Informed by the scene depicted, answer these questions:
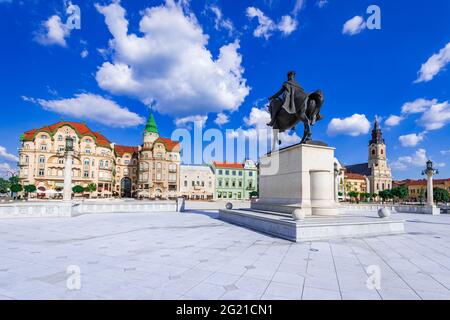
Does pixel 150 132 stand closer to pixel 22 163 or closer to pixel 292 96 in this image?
pixel 22 163

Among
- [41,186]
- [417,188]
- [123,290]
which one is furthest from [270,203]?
[417,188]

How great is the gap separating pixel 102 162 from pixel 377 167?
123 metres

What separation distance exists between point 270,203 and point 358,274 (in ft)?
34.2

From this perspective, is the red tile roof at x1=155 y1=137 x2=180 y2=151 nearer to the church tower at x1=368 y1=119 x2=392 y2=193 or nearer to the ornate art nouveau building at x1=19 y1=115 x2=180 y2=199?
the ornate art nouveau building at x1=19 y1=115 x2=180 y2=199

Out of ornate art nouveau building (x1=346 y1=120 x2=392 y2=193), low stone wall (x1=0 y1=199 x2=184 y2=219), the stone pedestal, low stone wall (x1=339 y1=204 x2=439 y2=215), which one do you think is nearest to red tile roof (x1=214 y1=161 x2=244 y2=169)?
low stone wall (x1=339 y1=204 x2=439 y2=215)

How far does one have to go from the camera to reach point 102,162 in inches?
2645

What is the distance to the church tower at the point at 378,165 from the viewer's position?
116 m

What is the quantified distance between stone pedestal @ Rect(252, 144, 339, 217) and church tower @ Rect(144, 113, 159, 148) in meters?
65.6

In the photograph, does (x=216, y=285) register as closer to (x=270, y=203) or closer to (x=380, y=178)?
(x=270, y=203)

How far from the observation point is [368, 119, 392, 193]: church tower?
382ft

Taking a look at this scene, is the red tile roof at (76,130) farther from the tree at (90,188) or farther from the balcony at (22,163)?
the tree at (90,188)

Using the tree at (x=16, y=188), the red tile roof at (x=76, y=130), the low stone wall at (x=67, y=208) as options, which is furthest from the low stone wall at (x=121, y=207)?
the red tile roof at (x=76, y=130)

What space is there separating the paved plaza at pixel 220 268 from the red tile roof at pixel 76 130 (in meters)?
62.9
